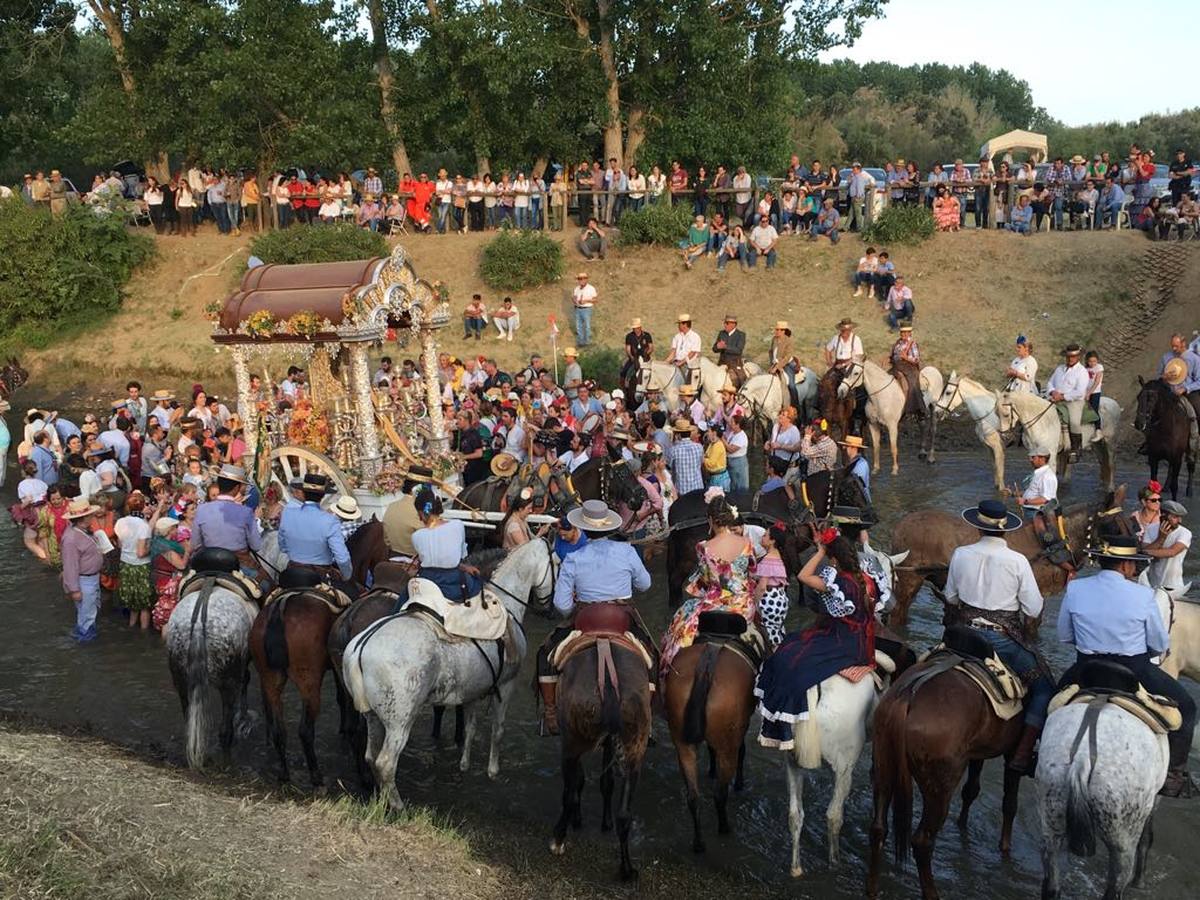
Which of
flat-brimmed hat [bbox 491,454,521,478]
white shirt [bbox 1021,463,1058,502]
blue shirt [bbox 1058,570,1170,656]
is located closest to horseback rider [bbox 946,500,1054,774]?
blue shirt [bbox 1058,570,1170,656]

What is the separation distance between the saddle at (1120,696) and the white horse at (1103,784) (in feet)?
0.19

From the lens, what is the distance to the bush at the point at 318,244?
28859 mm

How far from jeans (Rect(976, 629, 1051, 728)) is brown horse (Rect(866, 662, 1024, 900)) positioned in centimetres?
13

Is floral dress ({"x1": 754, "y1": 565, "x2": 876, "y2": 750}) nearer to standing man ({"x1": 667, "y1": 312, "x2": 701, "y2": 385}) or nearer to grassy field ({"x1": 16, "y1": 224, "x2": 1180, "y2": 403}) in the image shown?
standing man ({"x1": 667, "y1": 312, "x2": 701, "y2": 385})

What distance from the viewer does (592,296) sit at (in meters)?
26.6

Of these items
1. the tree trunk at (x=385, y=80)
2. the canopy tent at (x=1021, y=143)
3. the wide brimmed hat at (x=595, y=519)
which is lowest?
the wide brimmed hat at (x=595, y=519)

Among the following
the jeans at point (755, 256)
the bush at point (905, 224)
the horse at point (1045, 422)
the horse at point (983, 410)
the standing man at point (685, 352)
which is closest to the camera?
the horse at point (1045, 422)

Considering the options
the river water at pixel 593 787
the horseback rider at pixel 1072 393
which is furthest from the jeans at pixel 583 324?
the river water at pixel 593 787

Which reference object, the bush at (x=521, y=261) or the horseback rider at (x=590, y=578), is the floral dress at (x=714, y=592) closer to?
the horseback rider at (x=590, y=578)

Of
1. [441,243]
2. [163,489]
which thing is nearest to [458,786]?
[163,489]

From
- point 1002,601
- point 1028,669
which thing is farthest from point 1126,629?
point 1002,601

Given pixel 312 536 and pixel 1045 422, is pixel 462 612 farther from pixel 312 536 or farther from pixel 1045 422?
pixel 1045 422

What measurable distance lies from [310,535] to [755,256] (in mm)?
20989

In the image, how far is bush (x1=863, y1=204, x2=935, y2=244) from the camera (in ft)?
92.6
